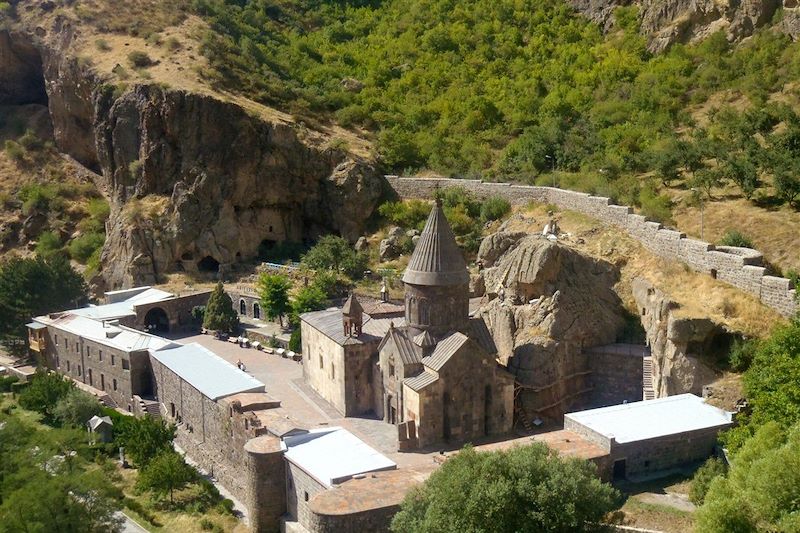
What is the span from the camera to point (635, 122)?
1980 inches

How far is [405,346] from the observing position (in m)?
29.2

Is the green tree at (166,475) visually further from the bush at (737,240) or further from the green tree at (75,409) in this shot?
the bush at (737,240)

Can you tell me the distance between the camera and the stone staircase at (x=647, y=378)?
3015 centimetres

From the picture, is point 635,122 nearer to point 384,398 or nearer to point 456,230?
point 456,230

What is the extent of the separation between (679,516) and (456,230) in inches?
967

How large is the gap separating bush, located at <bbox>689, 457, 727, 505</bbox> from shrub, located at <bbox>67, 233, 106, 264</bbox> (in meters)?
41.5

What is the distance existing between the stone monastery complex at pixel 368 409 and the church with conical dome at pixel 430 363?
46 mm

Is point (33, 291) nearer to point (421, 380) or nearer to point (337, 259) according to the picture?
point (337, 259)

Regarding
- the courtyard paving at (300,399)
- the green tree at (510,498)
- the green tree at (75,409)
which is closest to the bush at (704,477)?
the green tree at (510,498)

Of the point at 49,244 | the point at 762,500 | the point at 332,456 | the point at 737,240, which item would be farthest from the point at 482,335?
the point at 49,244

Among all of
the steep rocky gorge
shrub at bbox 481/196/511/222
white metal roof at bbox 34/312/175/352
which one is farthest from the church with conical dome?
Answer: the steep rocky gorge

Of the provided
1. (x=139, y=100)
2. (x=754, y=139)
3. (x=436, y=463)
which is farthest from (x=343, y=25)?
(x=436, y=463)

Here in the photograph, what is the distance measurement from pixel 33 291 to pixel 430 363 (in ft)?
83.4

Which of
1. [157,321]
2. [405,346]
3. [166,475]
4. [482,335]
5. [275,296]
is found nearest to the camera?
[166,475]
